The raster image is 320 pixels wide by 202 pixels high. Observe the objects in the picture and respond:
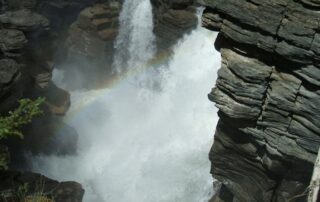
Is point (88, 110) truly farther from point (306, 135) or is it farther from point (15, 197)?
point (306, 135)

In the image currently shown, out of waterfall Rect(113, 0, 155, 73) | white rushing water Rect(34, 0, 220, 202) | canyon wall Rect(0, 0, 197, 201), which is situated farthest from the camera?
waterfall Rect(113, 0, 155, 73)

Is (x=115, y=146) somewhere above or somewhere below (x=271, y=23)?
below

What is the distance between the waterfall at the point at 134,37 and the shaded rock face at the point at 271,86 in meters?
20.8

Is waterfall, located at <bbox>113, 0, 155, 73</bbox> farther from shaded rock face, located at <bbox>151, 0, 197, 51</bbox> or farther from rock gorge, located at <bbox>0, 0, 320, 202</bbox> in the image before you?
rock gorge, located at <bbox>0, 0, 320, 202</bbox>

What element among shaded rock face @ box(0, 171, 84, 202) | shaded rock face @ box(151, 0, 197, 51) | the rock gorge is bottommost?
shaded rock face @ box(0, 171, 84, 202)

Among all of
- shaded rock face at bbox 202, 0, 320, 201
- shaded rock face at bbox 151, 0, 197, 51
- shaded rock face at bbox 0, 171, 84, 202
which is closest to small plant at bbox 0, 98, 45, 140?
shaded rock face at bbox 202, 0, 320, 201

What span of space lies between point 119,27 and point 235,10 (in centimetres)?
2291

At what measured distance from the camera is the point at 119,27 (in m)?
34.2

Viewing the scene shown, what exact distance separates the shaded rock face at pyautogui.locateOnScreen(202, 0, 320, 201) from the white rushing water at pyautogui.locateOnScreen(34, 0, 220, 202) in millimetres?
7389

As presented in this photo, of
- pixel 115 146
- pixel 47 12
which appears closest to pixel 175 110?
pixel 115 146

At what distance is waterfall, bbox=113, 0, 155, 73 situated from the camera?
33.8 meters

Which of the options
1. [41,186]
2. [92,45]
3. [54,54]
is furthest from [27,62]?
[92,45]

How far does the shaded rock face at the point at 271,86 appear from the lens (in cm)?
1114

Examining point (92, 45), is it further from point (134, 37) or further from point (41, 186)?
point (41, 186)
